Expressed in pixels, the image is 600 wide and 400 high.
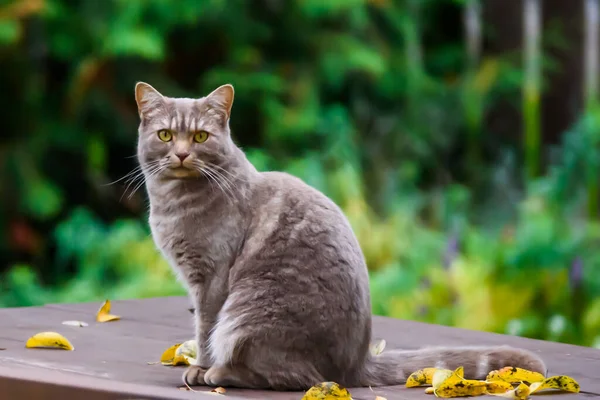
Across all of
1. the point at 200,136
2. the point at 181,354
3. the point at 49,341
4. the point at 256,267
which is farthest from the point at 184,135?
the point at 49,341

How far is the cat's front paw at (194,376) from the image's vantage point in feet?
8.05

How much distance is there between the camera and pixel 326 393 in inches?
87.8

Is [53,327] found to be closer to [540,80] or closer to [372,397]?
[372,397]

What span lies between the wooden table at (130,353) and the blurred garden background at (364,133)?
4.38ft

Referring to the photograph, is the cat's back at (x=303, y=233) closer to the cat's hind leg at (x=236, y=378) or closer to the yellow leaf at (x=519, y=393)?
the cat's hind leg at (x=236, y=378)

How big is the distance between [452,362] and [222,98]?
96cm

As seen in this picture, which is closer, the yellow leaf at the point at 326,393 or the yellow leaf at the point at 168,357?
the yellow leaf at the point at 326,393

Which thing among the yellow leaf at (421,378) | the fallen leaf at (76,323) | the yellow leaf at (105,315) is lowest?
the yellow leaf at (421,378)

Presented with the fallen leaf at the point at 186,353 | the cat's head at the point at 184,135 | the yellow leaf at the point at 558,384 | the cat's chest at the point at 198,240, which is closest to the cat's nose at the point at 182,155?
the cat's head at the point at 184,135

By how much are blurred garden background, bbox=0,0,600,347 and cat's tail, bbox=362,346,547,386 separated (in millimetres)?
1900

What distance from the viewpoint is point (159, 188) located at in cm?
267

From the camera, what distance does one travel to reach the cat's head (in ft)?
8.42

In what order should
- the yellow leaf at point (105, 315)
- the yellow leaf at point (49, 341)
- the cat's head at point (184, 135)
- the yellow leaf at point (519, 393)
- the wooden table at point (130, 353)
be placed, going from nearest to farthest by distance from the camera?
1. the wooden table at point (130, 353)
2. the yellow leaf at point (519, 393)
3. the cat's head at point (184, 135)
4. the yellow leaf at point (49, 341)
5. the yellow leaf at point (105, 315)

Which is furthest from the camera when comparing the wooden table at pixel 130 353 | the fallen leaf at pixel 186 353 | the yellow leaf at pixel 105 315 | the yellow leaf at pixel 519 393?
the yellow leaf at pixel 105 315
